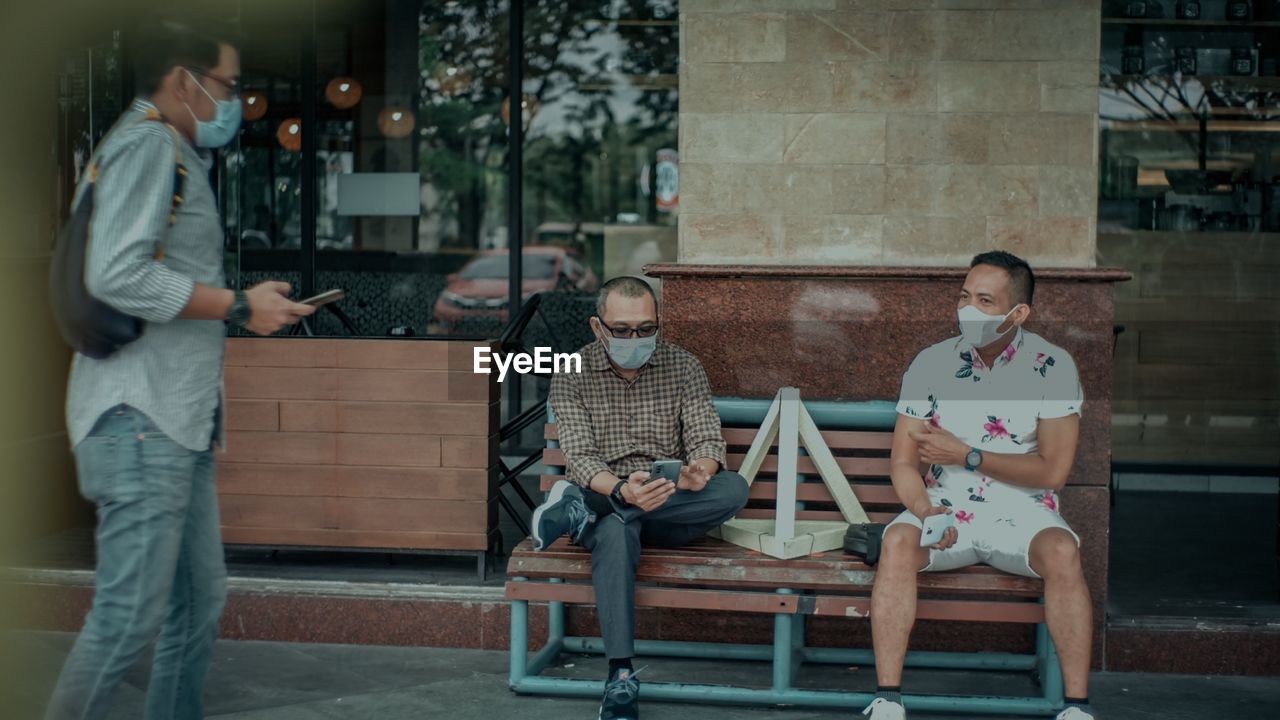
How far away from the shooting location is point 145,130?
10.3ft

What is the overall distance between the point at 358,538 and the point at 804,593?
6.28 feet

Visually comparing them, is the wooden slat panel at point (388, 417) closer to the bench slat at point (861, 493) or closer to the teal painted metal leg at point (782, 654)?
the bench slat at point (861, 493)

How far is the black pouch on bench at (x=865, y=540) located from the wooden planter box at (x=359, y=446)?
5.11ft

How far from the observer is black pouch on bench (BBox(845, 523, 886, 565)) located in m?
4.36

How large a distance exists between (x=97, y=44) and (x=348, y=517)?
128 inches

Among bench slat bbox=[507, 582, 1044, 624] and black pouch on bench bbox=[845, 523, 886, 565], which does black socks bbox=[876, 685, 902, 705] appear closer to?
bench slat bbox=[507, 582, 1044, 624]

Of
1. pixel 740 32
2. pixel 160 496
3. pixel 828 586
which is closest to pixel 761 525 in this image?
pixel 828 586

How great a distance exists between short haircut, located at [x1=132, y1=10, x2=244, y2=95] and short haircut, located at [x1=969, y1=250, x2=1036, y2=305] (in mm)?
2481

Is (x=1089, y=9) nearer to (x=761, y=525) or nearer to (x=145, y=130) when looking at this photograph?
(x=761, y=525)

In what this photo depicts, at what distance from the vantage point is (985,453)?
4.36m

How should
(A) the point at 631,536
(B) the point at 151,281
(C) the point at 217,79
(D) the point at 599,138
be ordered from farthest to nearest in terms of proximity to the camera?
1. (D) the point at 599,138
2. (A) the point at 631,536
3. (C) the point at 217,79
4. (B) the point at 151,281

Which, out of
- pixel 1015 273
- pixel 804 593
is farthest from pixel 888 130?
pixel 804 593

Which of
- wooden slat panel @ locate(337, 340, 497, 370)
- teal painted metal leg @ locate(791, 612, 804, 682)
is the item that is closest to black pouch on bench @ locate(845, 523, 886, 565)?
teal painted metal leg @ locate(791, 612, 804, 682)

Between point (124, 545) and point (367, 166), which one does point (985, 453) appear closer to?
point (124, 545)
